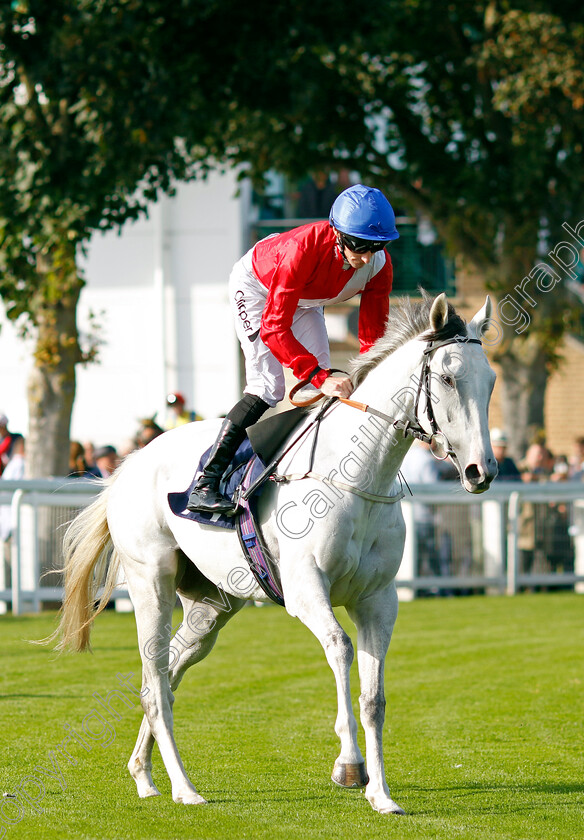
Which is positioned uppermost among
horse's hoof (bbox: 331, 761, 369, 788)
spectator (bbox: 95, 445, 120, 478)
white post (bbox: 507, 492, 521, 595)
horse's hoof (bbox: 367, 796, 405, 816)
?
spectator (bbox: 95, 445, 120, 478)

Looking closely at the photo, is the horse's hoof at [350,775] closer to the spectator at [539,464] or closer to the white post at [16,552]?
the white post at [16,552]

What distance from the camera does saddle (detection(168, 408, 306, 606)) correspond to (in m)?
4.68

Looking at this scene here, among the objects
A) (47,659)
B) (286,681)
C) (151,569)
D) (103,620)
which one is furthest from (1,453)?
(151,569)

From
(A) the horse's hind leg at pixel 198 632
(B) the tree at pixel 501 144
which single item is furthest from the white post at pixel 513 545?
(A) the horse's hind leg at pixel 198 632

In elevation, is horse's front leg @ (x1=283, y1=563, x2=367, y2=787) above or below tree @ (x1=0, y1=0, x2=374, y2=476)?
below

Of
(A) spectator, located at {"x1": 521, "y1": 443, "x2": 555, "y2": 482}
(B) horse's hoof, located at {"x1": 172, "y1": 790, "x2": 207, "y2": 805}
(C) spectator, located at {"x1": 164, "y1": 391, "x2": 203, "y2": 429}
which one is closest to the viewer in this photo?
(B) horse's hoof, located at {"x1": 172, "y1": 790, "x2": 207, "y2": 805}

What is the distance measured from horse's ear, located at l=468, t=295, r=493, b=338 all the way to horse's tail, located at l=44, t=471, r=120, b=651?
6.79 feet

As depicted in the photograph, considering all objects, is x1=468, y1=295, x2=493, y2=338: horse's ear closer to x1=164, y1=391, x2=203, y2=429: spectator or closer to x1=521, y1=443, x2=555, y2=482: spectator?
x1=164, y1=391, x2=203, y2=429: spectator

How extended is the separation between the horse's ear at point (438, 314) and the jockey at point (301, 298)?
41 cm

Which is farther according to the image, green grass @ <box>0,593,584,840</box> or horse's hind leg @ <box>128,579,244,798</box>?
horse's hind leg @ <box>128,579,244,798</box>

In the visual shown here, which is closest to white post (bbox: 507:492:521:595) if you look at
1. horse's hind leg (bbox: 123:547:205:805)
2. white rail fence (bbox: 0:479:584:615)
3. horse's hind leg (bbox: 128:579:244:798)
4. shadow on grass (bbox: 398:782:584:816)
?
white rail fence (bbox: 0:479:584:615)

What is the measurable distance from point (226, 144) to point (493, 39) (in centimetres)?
396

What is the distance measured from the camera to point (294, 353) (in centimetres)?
471

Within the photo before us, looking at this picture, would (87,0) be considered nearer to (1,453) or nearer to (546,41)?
(1,453)
